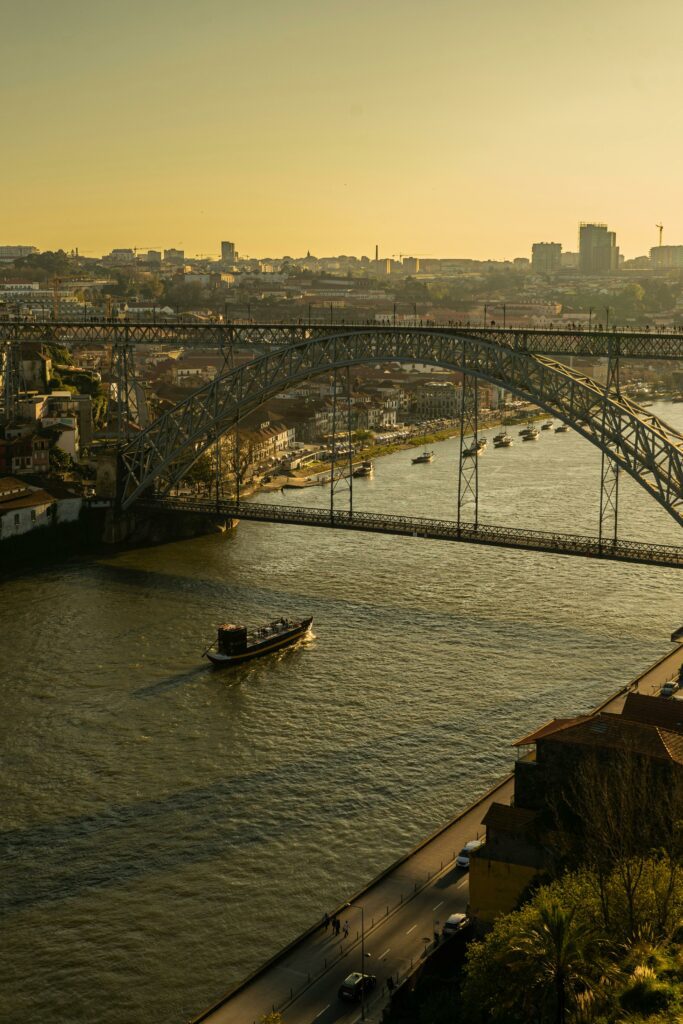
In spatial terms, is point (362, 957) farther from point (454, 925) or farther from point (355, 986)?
point (454, 925)

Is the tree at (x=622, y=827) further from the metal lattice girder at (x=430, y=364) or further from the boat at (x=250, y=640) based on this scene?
the metal lattice girder at (x=430, y=364)

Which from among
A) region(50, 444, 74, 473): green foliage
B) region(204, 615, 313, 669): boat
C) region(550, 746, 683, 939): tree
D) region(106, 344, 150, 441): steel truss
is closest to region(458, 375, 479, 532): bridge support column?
region(204, 615, 313, 669): boat

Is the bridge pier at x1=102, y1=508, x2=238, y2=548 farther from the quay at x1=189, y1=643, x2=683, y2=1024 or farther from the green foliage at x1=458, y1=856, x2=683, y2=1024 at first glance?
the green foliage at x1=458, y1=856, x2=683, y2=1024

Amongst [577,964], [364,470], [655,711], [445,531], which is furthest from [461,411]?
[577,964]

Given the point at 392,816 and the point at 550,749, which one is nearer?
the point at 550,749

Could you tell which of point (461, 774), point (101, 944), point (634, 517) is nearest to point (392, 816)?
point (461, 774)

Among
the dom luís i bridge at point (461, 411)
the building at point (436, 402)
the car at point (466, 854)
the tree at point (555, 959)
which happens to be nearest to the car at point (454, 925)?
the car at point (466, 854)

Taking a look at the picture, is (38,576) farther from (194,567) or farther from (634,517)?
(634,517)
